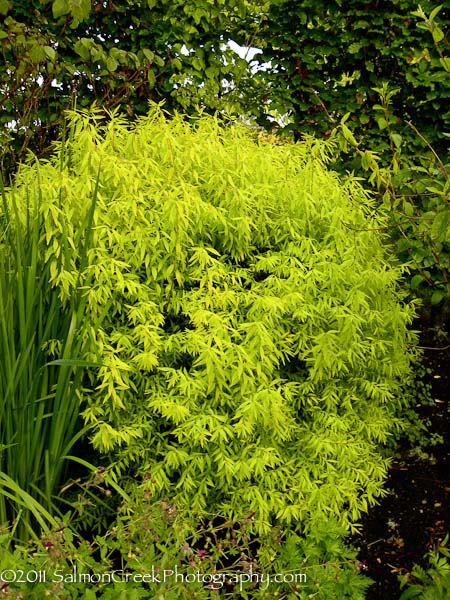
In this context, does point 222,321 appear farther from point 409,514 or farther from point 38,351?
point 409,514

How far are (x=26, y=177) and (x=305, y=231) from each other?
5.18 feet

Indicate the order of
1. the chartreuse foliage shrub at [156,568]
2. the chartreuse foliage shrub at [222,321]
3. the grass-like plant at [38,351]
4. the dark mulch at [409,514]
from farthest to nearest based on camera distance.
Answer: the dark mulch at [409,514]
the chartreuse foliage shrub at [222,321]
the grass-like plant at [38,351]
the chartreuse foliage shrub at [156,568]

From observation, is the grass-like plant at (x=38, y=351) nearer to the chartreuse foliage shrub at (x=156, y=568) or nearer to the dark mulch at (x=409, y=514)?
the chartreuse foliage shrub at (x=156, y=568)

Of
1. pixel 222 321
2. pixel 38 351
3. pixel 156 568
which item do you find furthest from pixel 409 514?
pixel 38 351

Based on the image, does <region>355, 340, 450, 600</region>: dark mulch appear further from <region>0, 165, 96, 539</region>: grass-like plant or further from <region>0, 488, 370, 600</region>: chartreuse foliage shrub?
<region>0, 165, 96, 539</region>: grass-like plant

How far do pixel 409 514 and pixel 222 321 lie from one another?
5.91ft

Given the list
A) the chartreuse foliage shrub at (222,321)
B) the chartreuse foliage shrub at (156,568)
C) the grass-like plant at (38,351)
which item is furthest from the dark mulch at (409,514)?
the grass-like plant at (38,351)

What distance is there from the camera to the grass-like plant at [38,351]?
362 cm

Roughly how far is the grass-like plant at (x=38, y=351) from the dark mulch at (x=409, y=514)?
175 centimetres

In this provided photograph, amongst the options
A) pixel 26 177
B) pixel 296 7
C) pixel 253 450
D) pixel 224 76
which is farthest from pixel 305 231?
pixel 224 76

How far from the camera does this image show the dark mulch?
4.19 m

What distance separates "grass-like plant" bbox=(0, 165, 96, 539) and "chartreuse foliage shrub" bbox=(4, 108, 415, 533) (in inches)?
2.1

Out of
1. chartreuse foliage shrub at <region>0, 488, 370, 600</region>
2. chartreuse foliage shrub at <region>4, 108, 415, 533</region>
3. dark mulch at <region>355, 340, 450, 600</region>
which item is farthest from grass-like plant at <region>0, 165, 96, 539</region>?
dark mulch at <region>355, 340, 450, 600</region>

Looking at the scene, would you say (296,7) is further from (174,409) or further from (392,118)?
(174,409)
